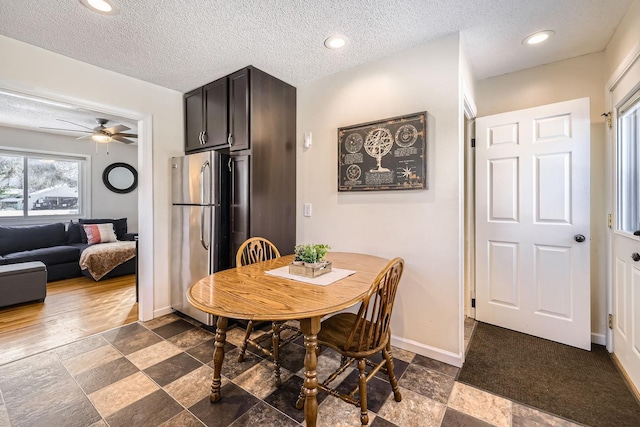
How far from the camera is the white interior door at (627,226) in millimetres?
1764

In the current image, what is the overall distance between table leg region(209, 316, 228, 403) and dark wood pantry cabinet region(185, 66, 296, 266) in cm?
111

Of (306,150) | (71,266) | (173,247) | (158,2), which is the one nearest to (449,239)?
(306,150)

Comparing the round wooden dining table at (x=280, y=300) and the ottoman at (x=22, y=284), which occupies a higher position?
the round wooden dining table at (x=280, y=300)

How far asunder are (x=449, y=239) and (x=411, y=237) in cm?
28

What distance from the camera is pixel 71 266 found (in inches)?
174

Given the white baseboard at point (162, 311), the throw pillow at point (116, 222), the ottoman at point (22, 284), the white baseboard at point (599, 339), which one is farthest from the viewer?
the throw pillow at point (116, 222)

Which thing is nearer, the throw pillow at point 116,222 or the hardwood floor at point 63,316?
the hardwood floor at point 63,316

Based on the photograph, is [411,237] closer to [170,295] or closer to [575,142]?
[575,142]

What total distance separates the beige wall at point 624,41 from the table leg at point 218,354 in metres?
2.92

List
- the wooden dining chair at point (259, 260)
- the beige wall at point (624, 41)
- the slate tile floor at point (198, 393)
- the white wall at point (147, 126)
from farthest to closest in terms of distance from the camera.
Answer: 1. the white wall at point (147, 126)
2. the wooden dining chair at point (259, 260)
3. the beige wall at point (624, 41)
4. the slate tile floor at point (198, 393)

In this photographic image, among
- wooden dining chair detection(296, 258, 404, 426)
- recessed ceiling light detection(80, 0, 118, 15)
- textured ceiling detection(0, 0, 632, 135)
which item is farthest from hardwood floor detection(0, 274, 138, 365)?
recessed ceiling light detection(80, 0, 118, 15)

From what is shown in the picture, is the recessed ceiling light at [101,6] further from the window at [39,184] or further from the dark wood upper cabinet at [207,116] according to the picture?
the window at [39,184]

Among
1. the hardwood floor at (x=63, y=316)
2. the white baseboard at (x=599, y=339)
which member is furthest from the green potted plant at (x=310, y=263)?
the white baseboard at (x=599, y=339)

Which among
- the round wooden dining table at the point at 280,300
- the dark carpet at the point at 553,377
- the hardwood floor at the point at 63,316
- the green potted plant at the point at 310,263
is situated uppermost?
the green potted plant at the point at 310,263
